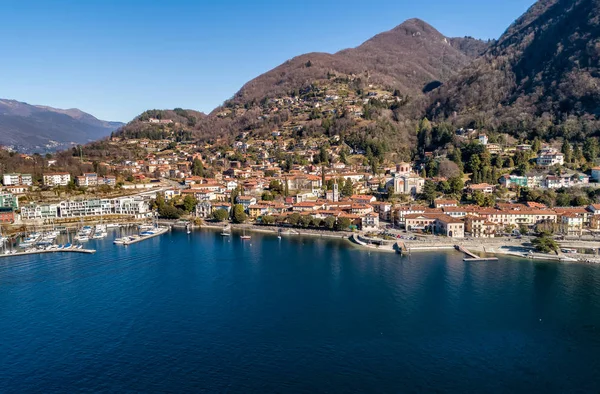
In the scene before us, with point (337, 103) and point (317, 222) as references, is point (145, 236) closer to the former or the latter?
point (317, 222)

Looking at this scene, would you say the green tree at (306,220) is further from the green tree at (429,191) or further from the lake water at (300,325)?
the green tree at (429,191)

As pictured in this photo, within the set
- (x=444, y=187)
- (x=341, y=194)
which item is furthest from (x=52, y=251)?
(x=444, y=187)

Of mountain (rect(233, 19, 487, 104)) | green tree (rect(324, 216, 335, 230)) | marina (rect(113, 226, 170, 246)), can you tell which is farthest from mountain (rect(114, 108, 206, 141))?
green tree (rect(324, 216, 335, 230))

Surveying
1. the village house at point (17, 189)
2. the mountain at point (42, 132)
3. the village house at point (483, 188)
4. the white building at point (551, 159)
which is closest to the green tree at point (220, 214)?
the village house at point (17, 189)

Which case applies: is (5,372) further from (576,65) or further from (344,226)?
(576,65)

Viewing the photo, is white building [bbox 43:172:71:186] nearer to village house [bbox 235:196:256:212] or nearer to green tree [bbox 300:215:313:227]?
village house [bbox 235:196:256:212]

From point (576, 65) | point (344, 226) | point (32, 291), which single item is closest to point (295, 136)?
point (344, 226)

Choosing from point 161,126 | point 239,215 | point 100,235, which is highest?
point 161,126
